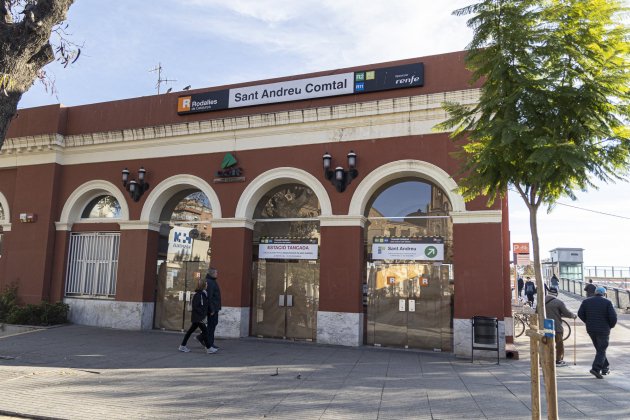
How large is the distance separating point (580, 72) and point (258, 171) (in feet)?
29.6

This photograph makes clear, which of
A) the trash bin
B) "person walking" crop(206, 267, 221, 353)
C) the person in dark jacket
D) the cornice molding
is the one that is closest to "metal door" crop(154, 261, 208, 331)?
the cornice molding

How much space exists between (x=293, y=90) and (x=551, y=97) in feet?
28.5

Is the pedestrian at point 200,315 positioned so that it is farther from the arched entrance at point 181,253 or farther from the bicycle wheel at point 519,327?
the bicycle wheel at point 519,327

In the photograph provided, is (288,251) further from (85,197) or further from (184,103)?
(85,197)

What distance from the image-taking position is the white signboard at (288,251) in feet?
41.7

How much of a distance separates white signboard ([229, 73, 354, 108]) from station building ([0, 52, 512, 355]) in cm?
4

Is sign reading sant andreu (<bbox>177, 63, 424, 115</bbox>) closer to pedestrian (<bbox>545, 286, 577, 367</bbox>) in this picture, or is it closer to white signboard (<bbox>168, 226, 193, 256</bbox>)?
white signboard (<bbox>168, 226, 193, 256</bbox>)

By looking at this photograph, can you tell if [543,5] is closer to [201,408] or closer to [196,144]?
[201,408]

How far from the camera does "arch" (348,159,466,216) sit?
11.4m

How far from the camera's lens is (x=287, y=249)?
13000 mm

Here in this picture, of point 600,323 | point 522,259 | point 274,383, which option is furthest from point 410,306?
point 522,259

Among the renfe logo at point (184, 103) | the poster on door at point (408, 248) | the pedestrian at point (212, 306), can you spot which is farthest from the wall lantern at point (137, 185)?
the poster on door at point (408, 248)

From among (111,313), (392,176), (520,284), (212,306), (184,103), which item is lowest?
(111,313)

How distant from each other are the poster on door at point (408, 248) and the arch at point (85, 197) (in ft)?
25.2
